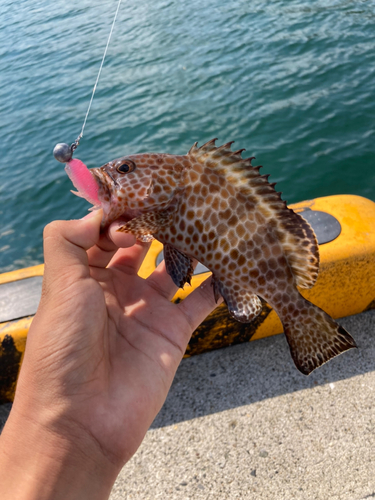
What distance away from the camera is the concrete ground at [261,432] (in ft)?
12.8

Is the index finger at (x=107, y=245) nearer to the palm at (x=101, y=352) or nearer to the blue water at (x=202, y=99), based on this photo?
the palm at (x=101, y=352)

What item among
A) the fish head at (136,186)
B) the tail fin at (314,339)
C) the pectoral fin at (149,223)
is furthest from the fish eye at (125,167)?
the tail fin at (314,339)

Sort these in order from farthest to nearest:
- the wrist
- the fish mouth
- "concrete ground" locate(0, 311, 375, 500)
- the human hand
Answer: "concrete ground" locate(0, 311, 375, 500) < the fish mouth < the human hand < the wrist

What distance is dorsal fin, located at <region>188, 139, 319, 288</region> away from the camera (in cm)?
287

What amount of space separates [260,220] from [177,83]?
511 inches

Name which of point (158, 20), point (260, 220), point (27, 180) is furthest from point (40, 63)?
point (260, 220)

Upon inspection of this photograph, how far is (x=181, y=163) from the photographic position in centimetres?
307

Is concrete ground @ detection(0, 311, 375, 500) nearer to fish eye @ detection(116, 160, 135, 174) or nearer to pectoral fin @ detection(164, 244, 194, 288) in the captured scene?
pectoral fin @ detection(164, 244, 194, 288)

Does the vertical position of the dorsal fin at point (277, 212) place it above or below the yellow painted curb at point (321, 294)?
above

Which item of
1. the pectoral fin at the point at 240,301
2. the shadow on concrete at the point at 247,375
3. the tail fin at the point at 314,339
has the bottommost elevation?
the shadow on concrete at the point at 247,375

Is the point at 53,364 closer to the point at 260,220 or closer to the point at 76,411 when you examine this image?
the point at 76,411

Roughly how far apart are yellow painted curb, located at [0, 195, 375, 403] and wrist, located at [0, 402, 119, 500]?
2.24 metres

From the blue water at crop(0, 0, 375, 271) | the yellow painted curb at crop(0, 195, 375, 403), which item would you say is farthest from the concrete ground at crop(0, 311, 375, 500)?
the blue water at crop(0, 0, 375, 271)

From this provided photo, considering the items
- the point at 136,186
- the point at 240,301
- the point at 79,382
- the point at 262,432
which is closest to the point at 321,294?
the point at 262,432
